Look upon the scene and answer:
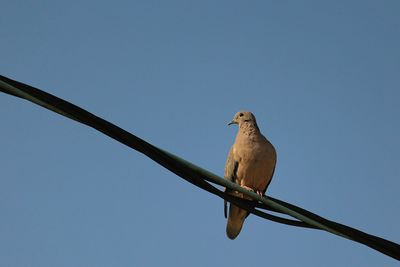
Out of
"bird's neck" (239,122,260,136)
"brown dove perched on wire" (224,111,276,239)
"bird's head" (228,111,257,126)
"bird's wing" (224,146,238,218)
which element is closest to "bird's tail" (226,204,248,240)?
"brown dove perched on wire" (224,111,276,239)

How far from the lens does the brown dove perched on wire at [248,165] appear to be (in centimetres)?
641

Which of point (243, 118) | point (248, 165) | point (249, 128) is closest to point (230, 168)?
point (248, 165)

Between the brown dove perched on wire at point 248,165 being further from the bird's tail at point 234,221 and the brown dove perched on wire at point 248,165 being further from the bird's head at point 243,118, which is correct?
the bird's head at point 243,118

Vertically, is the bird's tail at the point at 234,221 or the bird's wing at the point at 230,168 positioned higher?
the bird's wing at the point at 230,168

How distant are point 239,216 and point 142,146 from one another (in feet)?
12.9

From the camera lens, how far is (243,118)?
7.36m

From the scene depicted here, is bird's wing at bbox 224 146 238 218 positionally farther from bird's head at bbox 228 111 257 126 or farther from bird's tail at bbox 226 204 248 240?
bird's head at bbox 228 111 257 126

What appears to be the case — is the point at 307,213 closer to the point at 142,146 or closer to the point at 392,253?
the point at 392,253

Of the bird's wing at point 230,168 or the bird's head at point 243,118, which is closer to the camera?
the bird's wing at point 230,168

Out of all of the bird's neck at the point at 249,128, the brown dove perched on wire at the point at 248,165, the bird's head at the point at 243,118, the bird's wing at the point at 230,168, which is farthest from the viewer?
the bird's head at the point at 243,118

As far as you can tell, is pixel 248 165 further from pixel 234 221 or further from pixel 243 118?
pixel 243 118

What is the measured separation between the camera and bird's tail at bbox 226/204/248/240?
669 centimetres

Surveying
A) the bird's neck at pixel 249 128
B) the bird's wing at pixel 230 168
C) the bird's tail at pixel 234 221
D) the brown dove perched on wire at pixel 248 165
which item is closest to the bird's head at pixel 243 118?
the bird's neck at pixel 249 128

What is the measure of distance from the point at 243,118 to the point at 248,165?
1079 millimetres
